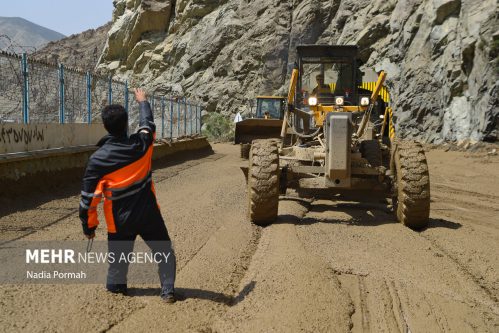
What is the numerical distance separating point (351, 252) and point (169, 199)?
16.6ft

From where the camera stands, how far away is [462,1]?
2205cm

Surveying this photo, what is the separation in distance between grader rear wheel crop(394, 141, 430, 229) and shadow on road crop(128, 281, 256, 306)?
335 centimetres

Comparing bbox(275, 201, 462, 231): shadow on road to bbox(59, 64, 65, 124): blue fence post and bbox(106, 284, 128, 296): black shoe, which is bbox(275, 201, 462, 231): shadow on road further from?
bbox(59, 64, 65, 124): blue fence post

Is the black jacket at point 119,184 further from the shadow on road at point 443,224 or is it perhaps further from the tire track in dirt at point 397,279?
the shadow on road at point 443,224

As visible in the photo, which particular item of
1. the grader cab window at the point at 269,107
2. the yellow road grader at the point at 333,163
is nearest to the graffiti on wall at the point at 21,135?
the yellow road grader at the point at 333,163

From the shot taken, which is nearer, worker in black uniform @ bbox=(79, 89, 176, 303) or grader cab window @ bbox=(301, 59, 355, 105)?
worker in black uniform @ bbox=(79, 89, 176, 303)

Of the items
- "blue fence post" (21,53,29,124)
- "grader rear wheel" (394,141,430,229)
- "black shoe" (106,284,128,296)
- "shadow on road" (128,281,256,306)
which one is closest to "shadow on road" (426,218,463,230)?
"grader rear wheel" (394,141,430,229)

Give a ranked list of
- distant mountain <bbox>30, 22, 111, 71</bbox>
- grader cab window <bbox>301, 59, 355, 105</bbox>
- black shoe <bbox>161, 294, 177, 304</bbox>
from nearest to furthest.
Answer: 1. black shoe <bbox>161, 294, 177, 304</bbox>
2. grader cab window <bbox>301, 59, 355, 105</bbox>
3. distant mountain <bbox>30, 22, 111, 71</bbox>

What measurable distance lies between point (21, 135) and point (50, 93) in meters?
1.65

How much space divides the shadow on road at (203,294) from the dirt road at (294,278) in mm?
Answer: 18

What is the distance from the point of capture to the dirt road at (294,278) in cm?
423

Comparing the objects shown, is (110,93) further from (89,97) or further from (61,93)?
(61,93)

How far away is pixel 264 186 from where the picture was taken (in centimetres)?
756

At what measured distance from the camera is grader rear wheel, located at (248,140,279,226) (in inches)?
298
